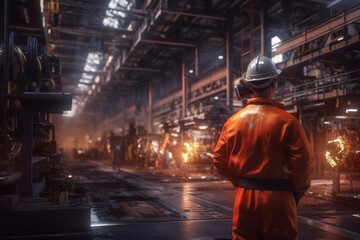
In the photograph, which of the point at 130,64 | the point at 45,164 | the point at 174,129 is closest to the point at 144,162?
Result: the point at 174,129

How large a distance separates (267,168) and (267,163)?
4 centimetres

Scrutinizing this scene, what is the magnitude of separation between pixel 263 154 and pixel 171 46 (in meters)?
27.6

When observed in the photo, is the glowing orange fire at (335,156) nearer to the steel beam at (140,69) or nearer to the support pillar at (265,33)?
the support pillar at (265,33)

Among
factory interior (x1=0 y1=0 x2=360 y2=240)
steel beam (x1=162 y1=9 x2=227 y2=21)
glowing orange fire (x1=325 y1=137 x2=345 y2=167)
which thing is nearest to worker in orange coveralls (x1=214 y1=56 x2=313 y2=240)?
factory interior (x1=0 y1=0 x2=360 y2=240)

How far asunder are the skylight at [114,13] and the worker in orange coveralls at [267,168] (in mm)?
21927

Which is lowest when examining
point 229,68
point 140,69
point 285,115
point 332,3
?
point 285,115

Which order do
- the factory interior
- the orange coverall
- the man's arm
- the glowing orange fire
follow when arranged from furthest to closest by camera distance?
1. the glowing orange fire
2. the factory interior
3. the man's arm
4. the orange coverall

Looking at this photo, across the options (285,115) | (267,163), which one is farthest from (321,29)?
(267,163)

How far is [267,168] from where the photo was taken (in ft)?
9.32

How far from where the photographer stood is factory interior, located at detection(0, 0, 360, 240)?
6602mm

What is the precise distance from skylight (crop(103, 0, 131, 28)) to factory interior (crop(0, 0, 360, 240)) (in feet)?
0.40

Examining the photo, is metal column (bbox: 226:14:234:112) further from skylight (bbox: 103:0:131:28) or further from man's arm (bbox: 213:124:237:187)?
man's arm (bbox: 213:124:237:187)

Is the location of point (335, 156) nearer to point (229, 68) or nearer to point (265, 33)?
point (265, 33)

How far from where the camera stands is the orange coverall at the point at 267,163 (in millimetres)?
2762
